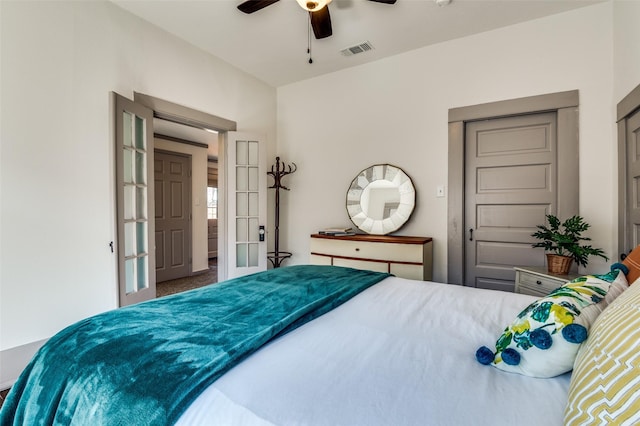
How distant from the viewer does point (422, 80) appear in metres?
3.24

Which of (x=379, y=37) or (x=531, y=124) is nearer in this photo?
(x=531, y=124)

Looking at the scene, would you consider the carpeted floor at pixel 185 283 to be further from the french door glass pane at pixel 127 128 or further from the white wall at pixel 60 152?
the french door glass pane at pixel 127 128

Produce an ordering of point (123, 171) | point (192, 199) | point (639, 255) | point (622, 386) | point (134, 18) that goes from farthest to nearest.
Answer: point (192, 199) < point (134, 18) < point (123, 171) < point (639, 255) < point (622, 386)

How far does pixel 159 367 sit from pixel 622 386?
995 mm

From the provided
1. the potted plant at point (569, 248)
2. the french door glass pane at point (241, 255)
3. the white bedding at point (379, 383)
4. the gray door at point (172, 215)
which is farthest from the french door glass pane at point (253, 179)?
the potted plant at point (569, 248)

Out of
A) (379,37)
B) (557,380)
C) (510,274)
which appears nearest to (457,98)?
(379,37)

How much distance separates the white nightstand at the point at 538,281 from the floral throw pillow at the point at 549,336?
1526mm

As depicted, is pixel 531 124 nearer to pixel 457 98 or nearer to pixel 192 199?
pixel 457 98

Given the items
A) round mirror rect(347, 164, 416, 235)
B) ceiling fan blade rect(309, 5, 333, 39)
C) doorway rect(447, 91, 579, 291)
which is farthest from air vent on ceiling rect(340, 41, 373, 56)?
round mirror rect(347, 164, 416, 235)

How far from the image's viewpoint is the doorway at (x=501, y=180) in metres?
2.62

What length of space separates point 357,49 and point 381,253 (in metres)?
2.17

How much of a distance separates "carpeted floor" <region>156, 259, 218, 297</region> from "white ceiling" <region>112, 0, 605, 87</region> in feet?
10.4

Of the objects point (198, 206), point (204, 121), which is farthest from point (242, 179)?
point (198, 206)

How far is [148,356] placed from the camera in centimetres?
87
